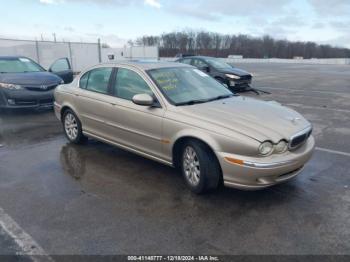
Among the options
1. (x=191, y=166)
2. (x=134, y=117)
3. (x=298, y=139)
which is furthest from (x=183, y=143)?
(x=298, y=139)

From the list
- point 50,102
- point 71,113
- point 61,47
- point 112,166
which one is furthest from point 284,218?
point 61,47

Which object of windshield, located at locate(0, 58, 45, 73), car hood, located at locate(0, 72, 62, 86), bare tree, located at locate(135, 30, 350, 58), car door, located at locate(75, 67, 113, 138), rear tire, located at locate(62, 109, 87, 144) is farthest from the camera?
bare tree, located at locate(135, 30, 350, 58)

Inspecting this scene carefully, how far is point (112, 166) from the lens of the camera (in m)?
5.16

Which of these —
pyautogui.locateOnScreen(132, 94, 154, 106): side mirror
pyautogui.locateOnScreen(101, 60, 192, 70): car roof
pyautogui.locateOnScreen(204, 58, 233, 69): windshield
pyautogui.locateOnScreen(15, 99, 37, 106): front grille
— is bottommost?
pyautogui.locateOnScreen(15, 99, 37, 106): front grille

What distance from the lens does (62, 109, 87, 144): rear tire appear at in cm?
603

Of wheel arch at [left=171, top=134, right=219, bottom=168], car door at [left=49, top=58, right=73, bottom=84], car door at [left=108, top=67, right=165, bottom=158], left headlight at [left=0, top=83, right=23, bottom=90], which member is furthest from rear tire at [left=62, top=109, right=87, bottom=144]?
car door at [left=49, top=58, right=73, bottom=84]

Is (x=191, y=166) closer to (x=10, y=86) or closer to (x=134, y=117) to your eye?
(x=134, y=117)

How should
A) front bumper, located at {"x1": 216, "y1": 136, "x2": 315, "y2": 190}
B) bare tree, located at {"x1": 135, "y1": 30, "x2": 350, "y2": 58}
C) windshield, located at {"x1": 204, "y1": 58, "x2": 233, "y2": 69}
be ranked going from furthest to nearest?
bare tree, located at {"x1": 135, "y1": 30, "x2": 350, "y2": 58} → windshield, located at {"x1": 204, "y1": 58, "x2": 233, "y2": 69} → front bumper, located at {"x1": 216, "y1": 136, "x2": 315, "y2": 190}

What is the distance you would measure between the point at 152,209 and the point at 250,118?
61.6 inches

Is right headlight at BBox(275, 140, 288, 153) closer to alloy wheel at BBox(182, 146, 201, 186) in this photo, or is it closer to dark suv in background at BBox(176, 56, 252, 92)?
alloy wheel at BBox(182, 146, 201, 186)

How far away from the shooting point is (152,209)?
3785 millimetres

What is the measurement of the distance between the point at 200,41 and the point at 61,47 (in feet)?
280

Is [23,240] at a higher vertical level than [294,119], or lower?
lower

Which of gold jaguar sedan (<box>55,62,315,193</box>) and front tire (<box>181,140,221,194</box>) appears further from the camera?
front tire (<box>181,140,221,194</box>)
